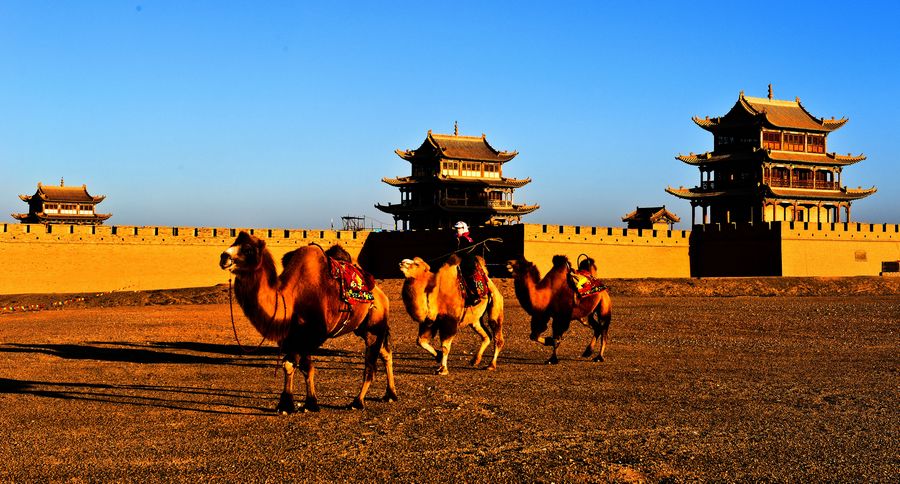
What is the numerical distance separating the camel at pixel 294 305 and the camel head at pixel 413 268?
0.96m

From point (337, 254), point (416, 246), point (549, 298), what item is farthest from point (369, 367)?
point (416, 246)

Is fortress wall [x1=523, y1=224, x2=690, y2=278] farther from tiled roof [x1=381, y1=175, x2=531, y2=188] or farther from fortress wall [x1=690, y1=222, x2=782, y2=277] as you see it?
tiled roof [x1=381, y1=175, x2=531, y2=188]

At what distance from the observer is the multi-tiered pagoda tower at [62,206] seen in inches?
2857

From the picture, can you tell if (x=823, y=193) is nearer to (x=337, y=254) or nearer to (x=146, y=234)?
(x=146, y=234)

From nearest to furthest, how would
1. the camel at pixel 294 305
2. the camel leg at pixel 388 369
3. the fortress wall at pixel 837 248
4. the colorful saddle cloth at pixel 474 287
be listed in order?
the camel at pixel 294 305
the camel leg at pixel 388 369
the colorful saddle cloth at pixel 474 287
the fortress wall at pixel 837 248

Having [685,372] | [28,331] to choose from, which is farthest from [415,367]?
[28,331]

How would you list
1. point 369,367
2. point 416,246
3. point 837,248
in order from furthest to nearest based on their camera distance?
point 416,246 → point 837,248 → point 369,367

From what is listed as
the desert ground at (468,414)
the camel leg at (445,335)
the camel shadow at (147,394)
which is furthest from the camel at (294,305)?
the camel leg at (445,335)

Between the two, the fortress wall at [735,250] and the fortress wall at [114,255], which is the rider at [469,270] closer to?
the fortress wall at [114,255]

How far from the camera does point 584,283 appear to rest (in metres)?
11.2

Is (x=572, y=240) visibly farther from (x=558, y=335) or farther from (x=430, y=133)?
(x=558, y=335)

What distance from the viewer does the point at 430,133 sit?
56.6 m

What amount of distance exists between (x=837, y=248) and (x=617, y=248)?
10145mm

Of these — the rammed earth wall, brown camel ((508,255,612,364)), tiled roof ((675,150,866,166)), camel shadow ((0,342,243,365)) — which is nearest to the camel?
brown camel ((508,255,612,364))
